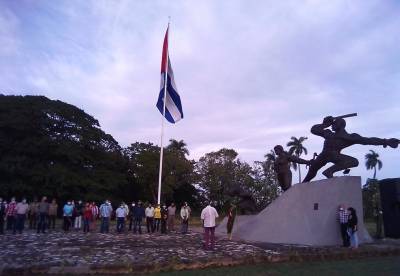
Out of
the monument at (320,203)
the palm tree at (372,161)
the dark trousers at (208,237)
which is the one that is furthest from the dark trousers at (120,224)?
the palm tree at (372,161)

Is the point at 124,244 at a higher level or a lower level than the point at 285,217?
lower

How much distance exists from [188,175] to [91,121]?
16.1 m

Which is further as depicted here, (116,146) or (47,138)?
(116,146)

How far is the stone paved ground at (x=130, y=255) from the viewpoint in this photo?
11.1 m

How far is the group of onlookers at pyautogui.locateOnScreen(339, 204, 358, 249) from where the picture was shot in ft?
48.6

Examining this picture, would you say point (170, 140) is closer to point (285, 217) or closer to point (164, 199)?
point (164, 199)

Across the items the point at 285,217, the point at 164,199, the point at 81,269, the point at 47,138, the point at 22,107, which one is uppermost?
the point at 22,107

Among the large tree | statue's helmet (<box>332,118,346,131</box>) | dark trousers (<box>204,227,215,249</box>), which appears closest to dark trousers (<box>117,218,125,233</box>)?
dark trousers (<box>204,227,215,249</box>)

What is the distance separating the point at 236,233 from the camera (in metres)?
20.0

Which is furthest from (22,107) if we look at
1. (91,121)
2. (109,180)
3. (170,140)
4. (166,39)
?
(170,140)

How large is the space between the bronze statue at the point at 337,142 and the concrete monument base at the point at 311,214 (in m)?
1.02

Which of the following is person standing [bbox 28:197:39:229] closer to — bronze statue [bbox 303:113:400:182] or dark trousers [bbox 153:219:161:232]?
dark trousers [bbox 153:219:161:232]

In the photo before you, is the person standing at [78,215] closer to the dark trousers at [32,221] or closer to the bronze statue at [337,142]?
the dark trousers at [32,221]

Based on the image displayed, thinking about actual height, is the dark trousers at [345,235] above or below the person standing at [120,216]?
below
